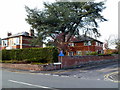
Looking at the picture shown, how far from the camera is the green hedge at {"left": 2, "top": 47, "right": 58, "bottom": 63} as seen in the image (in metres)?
19.5

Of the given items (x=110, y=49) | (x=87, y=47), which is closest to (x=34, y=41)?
(x=87, y=47)

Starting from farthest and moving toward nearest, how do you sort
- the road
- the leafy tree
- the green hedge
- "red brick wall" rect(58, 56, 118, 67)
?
the leafy tree → "red brick wall" rect(58, 56, 118, 67) → the green hedge → the road

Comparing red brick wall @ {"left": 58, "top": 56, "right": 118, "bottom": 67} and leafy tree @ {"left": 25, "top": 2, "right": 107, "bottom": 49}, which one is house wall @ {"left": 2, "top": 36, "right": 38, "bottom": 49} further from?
red brick wall @ {"left": 58, "top": 56, "right": 118, "bottom": 67}

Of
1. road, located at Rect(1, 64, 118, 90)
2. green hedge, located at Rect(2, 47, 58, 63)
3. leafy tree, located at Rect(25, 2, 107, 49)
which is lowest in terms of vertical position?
road, located at Rect(1, 64, 118, 90)

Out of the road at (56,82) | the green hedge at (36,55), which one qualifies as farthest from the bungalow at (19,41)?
the road at (56,82)

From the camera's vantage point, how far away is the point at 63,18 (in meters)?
23.9

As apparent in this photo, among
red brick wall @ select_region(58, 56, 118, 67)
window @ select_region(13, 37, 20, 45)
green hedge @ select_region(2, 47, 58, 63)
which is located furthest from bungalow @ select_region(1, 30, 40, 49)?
red brick wall @ select_region(58, 56, 118, 67)

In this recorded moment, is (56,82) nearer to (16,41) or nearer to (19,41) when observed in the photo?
(19,41)

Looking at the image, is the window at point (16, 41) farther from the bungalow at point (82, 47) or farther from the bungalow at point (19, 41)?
the bungalow at point (82, 47)

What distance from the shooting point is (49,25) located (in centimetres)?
2502

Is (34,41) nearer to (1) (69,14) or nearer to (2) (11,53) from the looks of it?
(2) (11,53)

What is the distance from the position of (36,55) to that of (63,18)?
8.16m

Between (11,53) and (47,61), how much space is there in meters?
9.95

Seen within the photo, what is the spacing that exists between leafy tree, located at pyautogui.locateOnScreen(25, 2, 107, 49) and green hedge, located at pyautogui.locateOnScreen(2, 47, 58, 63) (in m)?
A: 4.01
